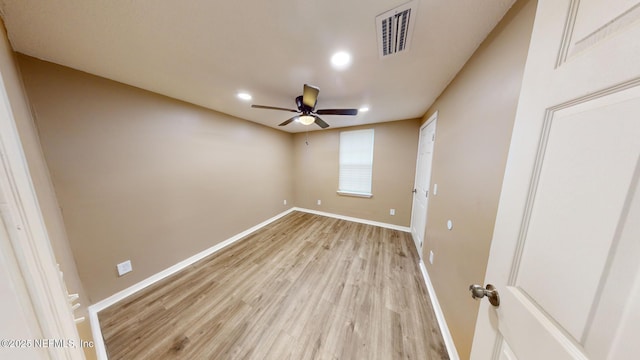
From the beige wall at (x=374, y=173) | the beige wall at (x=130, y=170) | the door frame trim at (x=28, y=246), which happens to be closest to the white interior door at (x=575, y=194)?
the door frame trim at (x=28, y=246)

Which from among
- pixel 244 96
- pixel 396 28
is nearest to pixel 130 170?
pixel 244 96

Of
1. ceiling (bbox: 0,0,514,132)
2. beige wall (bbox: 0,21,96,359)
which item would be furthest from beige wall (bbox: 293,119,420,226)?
beige wall (bbox: 0,21,96,359)

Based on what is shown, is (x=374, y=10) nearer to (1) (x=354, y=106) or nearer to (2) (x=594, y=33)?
(2) (x=594, y=33)

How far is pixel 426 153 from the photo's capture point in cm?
239

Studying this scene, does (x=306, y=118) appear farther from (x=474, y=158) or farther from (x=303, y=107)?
(x=474, y=158)

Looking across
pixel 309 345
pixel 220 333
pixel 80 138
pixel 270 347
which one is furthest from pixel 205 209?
pixel 309 345

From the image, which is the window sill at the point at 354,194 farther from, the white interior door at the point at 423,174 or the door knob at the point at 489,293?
the door knob at the point at 489,293

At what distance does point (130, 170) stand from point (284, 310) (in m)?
2.13

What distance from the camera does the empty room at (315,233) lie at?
1.23 ft

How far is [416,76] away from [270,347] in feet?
8.58

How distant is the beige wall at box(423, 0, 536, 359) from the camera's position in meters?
0.85

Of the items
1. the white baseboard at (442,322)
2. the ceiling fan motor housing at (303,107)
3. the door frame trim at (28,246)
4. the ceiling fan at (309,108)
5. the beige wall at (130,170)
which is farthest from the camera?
the ceiling fan motor housing at (303,107)

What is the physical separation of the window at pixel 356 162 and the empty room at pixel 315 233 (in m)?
0.58

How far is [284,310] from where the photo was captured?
5.29 feet
